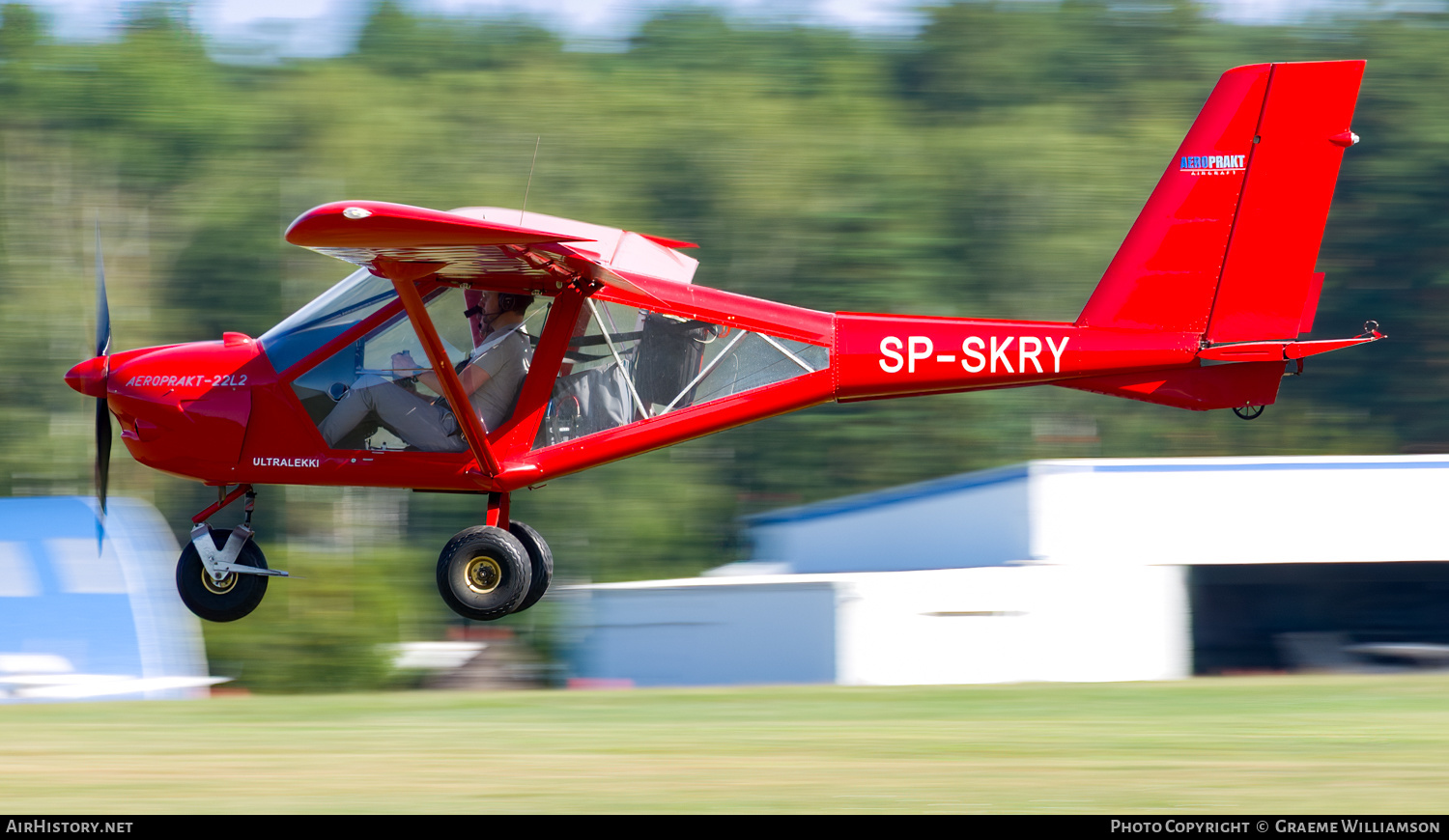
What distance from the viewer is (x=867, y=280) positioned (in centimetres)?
4194

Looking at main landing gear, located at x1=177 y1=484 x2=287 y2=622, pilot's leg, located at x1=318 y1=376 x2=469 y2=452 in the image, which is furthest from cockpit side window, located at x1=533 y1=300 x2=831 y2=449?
main landing gear, located at x1=177 y1=484 x2=287 y2=622

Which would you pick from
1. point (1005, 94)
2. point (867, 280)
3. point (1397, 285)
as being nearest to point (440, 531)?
point (867, 280)

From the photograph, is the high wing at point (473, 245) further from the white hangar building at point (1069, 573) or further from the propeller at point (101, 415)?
the white hangar building at point (1069, 573)

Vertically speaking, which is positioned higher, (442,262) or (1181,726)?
(442,262)

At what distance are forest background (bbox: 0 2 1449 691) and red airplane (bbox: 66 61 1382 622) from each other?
2390 cm

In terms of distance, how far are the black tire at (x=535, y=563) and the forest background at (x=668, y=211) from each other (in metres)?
23.7

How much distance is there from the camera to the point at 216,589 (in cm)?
1119

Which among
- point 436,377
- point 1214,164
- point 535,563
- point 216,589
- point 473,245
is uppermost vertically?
point 1214,164

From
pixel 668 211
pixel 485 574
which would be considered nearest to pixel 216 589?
pixel 485 574

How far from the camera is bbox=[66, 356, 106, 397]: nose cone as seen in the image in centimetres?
1113

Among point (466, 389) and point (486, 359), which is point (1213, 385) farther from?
point (466, 389)

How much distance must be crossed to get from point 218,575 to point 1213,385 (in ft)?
23.3
